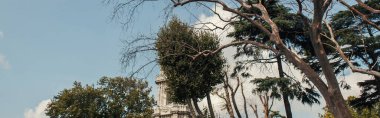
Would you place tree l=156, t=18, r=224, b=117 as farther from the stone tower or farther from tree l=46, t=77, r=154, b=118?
the stone tower

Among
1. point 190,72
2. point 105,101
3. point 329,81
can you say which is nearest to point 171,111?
point 105,101

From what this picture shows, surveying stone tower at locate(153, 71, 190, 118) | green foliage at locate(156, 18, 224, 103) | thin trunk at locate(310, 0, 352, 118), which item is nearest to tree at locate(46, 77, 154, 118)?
stone tower at locate(153, 71, 190, 118)

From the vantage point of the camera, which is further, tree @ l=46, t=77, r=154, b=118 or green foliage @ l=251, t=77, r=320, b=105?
tree @ l=46, t=77, r=154, b=118

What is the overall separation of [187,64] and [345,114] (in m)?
14.8

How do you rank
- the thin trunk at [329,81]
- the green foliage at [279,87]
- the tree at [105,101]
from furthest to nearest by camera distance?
the tree at [105,101] < the green foliage at [279,87] < the thin trunk at [329,81]

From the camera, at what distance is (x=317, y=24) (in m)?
7.89

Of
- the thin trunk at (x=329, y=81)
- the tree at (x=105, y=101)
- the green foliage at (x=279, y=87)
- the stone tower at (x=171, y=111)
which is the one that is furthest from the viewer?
the stone tower at (x=171, y=111)

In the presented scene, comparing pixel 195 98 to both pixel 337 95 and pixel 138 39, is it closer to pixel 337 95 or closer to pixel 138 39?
pixel 138 39

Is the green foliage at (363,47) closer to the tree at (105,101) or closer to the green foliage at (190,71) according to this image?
the green foliage at (190,71)

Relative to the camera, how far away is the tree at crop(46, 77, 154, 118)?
44062 mm

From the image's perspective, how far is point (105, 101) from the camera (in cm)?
4697

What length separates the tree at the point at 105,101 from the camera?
44062 mm

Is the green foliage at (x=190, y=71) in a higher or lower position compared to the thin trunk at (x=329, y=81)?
higher

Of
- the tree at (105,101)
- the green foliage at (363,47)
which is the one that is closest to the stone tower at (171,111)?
the tree at (105,101)
